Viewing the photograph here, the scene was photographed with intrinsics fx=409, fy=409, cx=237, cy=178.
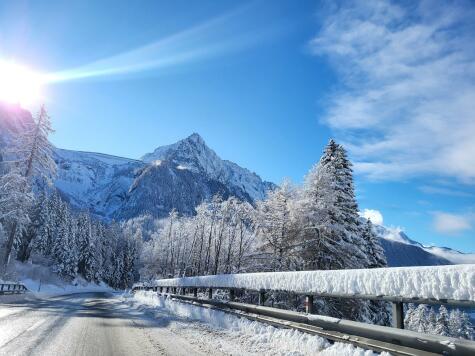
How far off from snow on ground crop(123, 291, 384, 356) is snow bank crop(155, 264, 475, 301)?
87 cm

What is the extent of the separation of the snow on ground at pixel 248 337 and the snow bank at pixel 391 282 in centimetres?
87

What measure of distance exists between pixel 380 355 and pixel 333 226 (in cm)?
2405

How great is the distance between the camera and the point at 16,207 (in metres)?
36.9

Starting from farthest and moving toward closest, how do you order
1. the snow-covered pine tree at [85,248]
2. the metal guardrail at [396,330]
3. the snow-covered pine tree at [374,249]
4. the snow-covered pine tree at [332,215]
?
the snow-covered pine tree at [85,248] → the snow-covered pine tree at [374,249] → the snow-covered pine tree at [332,215] → the metal guardrail at [396,330]

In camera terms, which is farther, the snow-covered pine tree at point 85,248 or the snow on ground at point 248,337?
the snow-covered pine tree at point 85,248

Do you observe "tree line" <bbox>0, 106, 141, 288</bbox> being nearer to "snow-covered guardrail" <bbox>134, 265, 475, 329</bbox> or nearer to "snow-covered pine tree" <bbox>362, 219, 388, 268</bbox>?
"snow-covered pine tree" <bbox>362, 219, 388, 268</bbox>

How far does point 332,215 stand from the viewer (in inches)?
1213

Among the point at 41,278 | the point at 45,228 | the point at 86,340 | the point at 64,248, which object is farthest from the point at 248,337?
the point at 64,248

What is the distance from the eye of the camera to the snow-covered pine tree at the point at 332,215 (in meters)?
29.1

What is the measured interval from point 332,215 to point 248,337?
22545mm

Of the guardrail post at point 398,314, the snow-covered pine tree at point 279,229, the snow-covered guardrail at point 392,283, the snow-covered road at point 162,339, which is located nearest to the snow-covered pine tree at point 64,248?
the snow-covered pine tree at point 279,229

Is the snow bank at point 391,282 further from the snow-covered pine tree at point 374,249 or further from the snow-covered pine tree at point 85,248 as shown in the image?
the snow-covered pine tree at point 85,248

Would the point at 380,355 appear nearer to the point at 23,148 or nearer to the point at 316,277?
the point at 316,277

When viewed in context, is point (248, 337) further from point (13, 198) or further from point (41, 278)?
point (41, 278)
